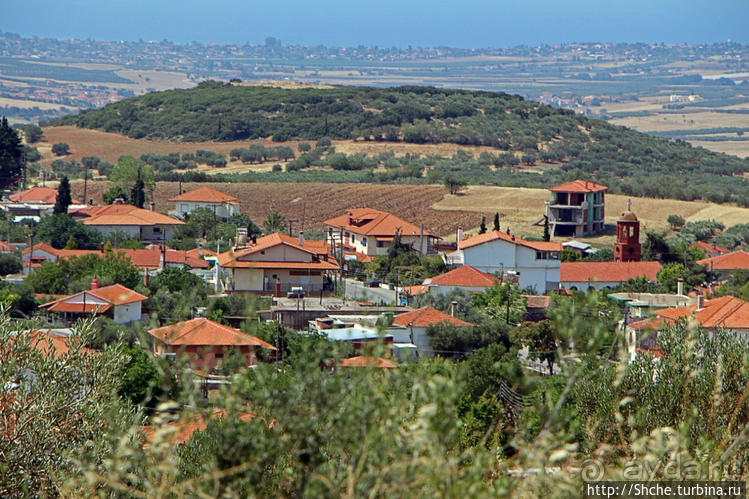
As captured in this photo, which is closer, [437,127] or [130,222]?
[130,222]

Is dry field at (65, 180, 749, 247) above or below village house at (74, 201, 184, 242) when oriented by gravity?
below

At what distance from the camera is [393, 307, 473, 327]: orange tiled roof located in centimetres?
2900

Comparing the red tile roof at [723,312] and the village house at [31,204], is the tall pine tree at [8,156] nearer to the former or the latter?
the village house at [31,204]

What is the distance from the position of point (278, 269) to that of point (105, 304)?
25.8ft

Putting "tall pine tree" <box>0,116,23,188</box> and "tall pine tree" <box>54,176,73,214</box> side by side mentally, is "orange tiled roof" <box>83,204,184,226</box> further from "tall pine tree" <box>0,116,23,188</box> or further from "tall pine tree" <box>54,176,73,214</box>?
"tall pine tree" <box>0,116,23,188</box>

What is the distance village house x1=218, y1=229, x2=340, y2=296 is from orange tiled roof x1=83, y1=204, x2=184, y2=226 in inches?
462

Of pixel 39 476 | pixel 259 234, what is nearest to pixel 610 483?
pixel 39 476

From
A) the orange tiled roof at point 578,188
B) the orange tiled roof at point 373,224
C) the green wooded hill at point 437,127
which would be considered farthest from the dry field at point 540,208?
the green wooded hill at point 437,127

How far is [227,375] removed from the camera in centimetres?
748

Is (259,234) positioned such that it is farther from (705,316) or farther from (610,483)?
(610,483)

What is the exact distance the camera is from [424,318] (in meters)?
29.5

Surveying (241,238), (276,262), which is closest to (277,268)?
(276,262)

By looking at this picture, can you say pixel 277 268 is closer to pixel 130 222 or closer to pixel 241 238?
pixel 241 238

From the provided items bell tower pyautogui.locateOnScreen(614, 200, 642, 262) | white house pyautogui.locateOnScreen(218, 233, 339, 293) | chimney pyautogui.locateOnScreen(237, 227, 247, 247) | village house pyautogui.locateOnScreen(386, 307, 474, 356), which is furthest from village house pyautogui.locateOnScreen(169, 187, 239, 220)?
village house pyautogui.locateOnScreen(386, 307, 474, 356)
